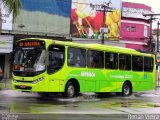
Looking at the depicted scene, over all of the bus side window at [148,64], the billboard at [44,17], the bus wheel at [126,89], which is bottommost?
the bus wheel at [126,89]

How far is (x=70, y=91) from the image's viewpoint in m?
22.0

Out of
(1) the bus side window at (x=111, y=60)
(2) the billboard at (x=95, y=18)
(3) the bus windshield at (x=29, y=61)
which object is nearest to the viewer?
(3) the bus windshield at (x=29, y=61)

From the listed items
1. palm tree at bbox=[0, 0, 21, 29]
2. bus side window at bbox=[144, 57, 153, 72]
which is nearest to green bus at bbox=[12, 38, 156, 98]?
bus side window at bbox=[144, 57, 153, 72]

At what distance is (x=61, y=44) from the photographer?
70.2 feet

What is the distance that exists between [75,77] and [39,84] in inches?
102

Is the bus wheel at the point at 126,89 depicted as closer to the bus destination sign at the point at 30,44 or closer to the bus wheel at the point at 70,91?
the bus wheel at the point at 70,91

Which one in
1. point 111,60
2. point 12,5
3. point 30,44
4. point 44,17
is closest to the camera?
point 12,5

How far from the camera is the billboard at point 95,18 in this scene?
48478 mm

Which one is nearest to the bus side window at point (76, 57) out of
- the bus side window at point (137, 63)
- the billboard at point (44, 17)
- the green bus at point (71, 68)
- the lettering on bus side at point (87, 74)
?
the green bus at point (71, 68)

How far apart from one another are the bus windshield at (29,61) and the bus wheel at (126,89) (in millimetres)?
7869

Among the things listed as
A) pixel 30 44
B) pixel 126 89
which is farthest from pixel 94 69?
pixel 30 44

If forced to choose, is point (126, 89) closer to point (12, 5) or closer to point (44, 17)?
point (12, 5)

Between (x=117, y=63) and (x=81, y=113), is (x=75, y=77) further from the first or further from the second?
(x=81, y=113)

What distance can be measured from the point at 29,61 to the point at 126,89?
28.0 ft
